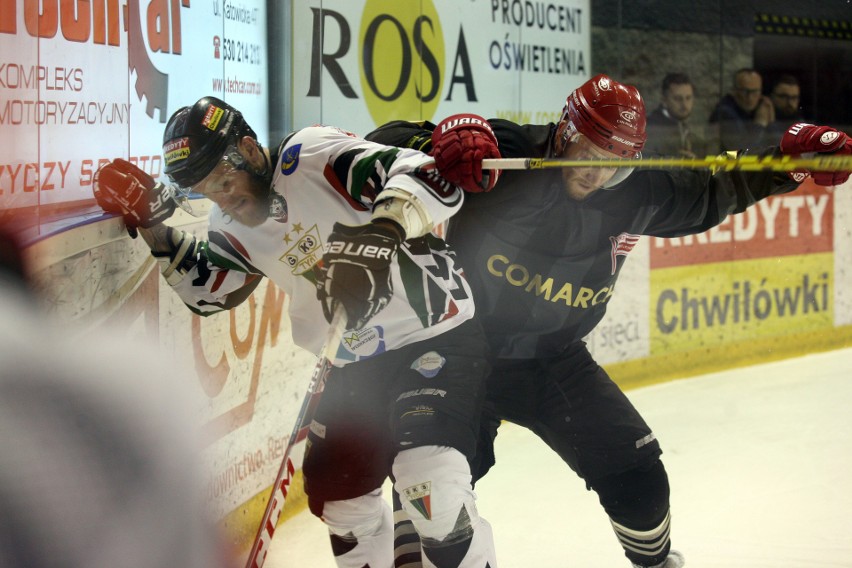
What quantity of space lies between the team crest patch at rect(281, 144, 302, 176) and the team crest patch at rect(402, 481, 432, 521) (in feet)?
2.15

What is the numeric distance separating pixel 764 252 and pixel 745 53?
3.55 ft

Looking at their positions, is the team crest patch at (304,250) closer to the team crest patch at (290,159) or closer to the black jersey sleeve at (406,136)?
the team crest patch at (290,159)

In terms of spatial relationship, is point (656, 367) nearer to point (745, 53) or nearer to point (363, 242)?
point (745, 53)

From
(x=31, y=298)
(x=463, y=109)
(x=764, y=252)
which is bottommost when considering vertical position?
(x=764, y=252)

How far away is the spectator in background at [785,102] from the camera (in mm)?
5965

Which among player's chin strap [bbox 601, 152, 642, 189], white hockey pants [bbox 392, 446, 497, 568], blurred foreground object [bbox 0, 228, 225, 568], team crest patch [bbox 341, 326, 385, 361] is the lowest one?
white hockey pants [bbox 392, 446, 497, 568]

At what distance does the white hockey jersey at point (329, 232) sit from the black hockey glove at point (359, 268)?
20 centimetres

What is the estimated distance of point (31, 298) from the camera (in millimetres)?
1566

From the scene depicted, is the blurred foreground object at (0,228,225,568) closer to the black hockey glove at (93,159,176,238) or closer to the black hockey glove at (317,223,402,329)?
the black hockey glove at (317,223,402,329)

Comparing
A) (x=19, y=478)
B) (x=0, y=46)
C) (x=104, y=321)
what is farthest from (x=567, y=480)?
(x=19, y=478)

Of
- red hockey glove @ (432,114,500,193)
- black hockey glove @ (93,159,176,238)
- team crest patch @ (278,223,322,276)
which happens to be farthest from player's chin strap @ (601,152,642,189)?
black hockey glove @ (93,159,176,238)

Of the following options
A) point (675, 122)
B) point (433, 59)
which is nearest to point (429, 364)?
point (433, 59)

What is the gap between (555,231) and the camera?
2.51 metres

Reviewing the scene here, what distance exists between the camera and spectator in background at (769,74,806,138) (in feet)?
19.6
